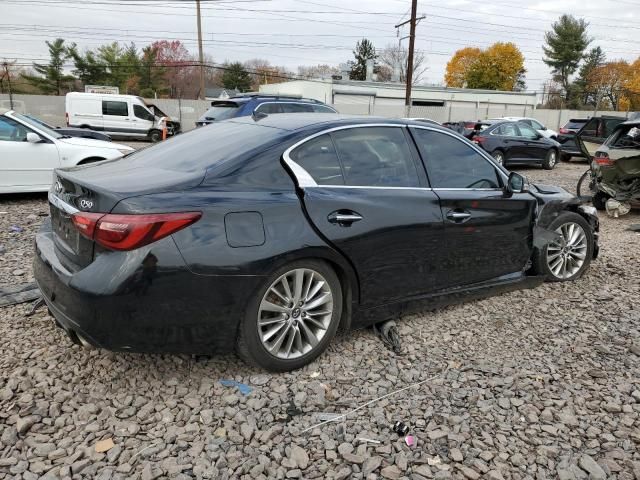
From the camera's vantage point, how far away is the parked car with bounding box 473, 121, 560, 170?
15281 mm

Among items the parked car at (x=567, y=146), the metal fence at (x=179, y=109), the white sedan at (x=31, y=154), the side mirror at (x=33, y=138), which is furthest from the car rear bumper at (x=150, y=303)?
the metal fence at (x=179, y=109)

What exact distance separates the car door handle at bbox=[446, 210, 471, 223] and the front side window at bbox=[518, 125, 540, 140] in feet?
43.6

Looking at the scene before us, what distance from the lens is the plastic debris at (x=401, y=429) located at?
2691mm

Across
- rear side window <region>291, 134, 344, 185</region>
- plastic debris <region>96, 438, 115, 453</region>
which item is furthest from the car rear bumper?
rear side window <region>291, 134, 344, 185</region>

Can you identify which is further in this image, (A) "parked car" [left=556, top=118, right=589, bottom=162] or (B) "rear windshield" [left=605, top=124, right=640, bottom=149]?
(A) "parked car" [left=556, top=118, right=589, bottom=162]

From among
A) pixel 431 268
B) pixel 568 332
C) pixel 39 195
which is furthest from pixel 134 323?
pixel 39 195

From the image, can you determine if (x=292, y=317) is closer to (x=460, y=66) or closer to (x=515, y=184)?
(x=515, y=184)

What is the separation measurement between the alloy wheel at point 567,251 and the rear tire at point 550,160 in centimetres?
1221

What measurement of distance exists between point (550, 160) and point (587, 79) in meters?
66.2

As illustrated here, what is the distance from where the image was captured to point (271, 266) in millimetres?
2867

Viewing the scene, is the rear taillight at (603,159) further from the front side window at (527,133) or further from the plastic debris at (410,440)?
the plastic debris at (410,440)

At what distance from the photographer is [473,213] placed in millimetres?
3902

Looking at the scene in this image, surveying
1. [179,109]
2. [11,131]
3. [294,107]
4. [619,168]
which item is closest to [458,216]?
[619,168]

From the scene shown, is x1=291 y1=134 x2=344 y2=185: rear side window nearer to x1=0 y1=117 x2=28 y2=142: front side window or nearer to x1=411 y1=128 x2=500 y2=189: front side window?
x1=411 y1=128 x2=500 y2=189: front side window
